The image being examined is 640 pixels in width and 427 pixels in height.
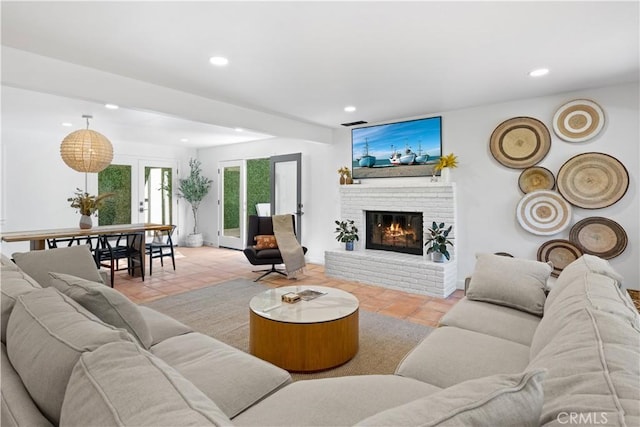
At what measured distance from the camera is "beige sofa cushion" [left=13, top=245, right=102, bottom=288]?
7.88 feet

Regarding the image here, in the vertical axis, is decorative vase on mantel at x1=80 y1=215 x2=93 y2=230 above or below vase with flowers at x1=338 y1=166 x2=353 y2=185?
below

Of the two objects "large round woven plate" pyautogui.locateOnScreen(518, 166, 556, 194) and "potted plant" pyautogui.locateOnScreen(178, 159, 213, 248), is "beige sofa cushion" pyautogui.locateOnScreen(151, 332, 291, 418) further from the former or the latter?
"potted plant" pyautogui.locateOnScreen(178, 159, 213, 248)

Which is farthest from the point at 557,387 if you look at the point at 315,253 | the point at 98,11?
the point at 315,253

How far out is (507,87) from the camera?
3547mm

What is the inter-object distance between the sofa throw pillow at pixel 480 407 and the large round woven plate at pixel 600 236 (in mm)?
3781

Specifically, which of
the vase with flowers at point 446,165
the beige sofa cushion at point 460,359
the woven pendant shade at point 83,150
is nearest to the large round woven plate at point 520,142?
the vase with flowers at point 446,165

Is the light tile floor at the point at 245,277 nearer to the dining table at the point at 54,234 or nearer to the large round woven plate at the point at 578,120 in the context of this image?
the dining table at the point at 54,234

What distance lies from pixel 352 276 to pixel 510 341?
10.1 ft

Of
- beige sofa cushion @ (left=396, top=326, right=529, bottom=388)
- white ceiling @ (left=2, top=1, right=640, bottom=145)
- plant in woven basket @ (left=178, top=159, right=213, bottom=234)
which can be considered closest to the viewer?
beige sofa cushion @ (left=396, top=326, right=529, bottom=388)

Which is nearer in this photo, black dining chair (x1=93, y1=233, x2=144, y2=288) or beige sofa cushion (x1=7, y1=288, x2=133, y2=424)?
beige sofa cushion (x1=7, y1=288, x2=133, y2=424)

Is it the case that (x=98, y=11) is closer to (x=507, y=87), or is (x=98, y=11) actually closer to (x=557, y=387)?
(x=557, y=387)

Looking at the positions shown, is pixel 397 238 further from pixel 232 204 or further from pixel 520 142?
pixel 232 204

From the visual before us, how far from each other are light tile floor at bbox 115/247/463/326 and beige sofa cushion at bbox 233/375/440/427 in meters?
2.03

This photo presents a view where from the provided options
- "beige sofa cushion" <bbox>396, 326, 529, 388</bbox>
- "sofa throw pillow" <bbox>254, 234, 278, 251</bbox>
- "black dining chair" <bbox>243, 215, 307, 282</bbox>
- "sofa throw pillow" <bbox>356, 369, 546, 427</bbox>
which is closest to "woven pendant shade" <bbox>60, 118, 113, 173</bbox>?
"black dining chair" <bbox>243, 215, 307, 282</bbox>
